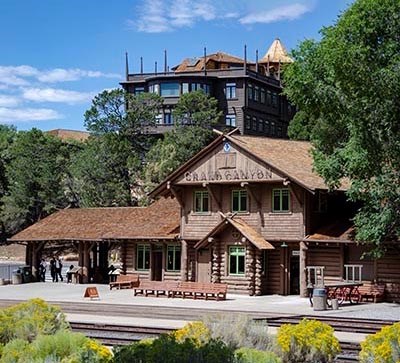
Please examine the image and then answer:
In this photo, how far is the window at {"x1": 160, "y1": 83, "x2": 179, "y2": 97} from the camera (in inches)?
3482

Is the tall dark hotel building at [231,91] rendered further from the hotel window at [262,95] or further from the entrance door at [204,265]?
the entrance door at [204,265]

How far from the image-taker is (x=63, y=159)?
78.4m

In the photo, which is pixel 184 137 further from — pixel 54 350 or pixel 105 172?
pixel 54 350

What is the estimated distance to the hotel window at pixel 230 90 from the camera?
88625 mm

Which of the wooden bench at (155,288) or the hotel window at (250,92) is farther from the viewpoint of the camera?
the hotel window at (250,92)

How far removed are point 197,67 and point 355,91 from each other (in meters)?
68.5

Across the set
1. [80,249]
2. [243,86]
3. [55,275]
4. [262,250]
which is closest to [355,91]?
[262,250]

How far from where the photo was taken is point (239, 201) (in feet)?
132

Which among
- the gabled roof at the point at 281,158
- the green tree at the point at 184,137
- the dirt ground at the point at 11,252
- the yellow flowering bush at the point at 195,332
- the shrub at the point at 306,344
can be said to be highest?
the green tree at the point at 184,137

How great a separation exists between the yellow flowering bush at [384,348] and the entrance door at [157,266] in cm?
3060

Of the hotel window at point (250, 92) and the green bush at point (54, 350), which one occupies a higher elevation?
the hotel window at point (250, 92)

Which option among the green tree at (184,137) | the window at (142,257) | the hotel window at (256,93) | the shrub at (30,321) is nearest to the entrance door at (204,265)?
the window at (142,257)

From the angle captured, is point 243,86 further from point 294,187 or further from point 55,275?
point 294,187

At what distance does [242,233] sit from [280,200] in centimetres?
250
